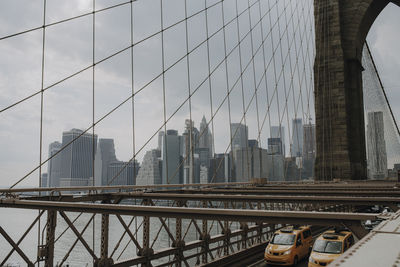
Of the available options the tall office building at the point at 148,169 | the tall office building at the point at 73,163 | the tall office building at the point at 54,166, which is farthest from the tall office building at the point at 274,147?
the tall office building at the point at 54,166

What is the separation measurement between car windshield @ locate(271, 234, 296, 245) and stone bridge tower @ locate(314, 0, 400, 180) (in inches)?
447

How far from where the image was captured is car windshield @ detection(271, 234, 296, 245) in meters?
13.2

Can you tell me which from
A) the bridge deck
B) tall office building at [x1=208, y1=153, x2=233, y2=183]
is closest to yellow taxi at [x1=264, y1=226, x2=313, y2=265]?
tall office building at [x1=208, y1=153, x2=233, y2=183]

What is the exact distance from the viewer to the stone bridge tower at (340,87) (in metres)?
24.3

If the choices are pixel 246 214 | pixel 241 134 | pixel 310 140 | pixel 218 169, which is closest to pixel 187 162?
pixel 241 134

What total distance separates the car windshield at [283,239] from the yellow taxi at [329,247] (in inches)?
50.3

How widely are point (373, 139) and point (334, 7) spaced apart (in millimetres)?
41499

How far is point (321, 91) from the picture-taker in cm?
2553

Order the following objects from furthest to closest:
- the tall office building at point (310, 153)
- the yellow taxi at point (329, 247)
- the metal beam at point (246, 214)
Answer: the tall office building at point (310, 153)
the yellow taxi at point (329, 247)
the metal beam at point (246, 214)

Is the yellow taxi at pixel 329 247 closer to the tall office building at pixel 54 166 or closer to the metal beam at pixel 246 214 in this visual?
the metal beam at pixel 246 214

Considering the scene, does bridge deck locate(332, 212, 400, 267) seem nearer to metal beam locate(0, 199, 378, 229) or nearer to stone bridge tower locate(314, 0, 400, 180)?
metal beam locate(0, 199, 378, 229)

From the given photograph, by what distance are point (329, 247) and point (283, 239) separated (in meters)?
1.93

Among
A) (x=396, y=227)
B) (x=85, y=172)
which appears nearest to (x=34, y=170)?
(x=396, y=227)

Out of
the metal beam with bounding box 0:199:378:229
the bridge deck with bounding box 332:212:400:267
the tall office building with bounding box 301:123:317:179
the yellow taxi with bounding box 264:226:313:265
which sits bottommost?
the yellow taxi with bounding box 264:226:313:265
